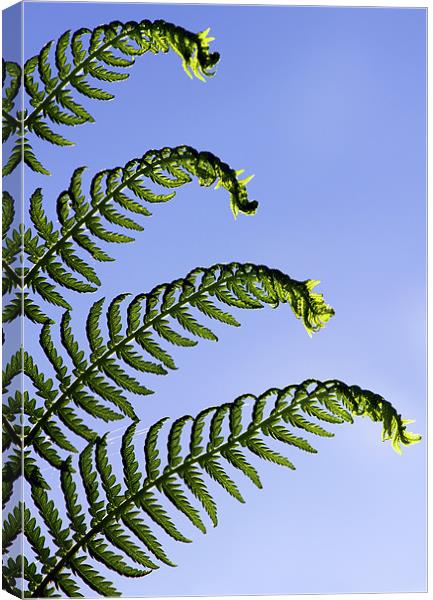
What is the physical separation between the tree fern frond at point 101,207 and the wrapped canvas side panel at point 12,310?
6cm

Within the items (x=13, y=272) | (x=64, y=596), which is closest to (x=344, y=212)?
(x=13, y=272)

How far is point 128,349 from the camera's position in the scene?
3.48 meters

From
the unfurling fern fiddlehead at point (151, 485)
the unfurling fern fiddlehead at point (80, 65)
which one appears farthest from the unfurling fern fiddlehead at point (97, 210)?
the unfurling fern fiddlehead at point (151, 485)

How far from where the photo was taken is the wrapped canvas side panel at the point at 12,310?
11.5ft

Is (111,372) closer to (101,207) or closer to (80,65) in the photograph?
(101,207)

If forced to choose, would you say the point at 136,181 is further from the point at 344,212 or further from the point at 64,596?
the point at 64,596

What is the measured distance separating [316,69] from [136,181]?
1.93ft

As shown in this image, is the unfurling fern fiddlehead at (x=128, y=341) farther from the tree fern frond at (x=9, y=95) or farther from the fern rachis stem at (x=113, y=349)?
the tree fern frond at (x=9, y=95)

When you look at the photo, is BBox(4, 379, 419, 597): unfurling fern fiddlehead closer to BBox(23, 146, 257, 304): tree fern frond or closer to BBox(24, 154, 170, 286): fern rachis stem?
BBox(23, 146, 257, 304): tree fern frond

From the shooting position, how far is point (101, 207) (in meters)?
3.49

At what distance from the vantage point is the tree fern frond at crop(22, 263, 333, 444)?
347 centimetres

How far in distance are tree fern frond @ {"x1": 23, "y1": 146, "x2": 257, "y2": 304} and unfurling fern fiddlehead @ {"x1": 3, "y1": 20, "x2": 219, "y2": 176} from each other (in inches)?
5.2

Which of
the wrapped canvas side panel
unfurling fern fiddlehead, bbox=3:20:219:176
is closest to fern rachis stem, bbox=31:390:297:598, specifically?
the wrapped canvas side panel

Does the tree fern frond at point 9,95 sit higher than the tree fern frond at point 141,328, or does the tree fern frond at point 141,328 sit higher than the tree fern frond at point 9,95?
the tree fern frond at point 9,95
